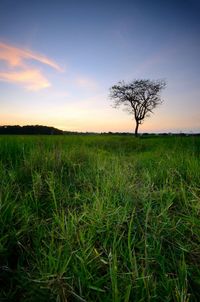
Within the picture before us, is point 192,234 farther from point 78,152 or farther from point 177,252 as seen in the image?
point 78,152

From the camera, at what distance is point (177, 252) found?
223 centimetres

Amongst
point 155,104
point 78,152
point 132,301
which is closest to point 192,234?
point 132,301

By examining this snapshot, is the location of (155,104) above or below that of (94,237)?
above

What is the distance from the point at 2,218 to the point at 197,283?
5.59ft

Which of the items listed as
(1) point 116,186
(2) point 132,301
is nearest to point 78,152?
(1) point 116,186

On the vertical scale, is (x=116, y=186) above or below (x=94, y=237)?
above

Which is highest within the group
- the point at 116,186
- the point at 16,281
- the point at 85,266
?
the point at 116,186

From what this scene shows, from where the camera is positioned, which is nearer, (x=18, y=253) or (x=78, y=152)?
(x=18, y=253)

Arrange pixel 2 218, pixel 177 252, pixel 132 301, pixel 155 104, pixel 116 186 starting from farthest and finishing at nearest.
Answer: pixel 155 104 < pixel 116 186 < pixel 2 218 < pixel 177 252 < pixel 132 301

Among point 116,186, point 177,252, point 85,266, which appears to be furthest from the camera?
point 116,186

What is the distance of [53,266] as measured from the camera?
1.77 metres

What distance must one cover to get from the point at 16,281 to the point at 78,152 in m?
4.69

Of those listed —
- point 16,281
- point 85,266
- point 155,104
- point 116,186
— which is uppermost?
point 155,104

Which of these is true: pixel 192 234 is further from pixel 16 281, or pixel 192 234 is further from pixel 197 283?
pixel 16 281
